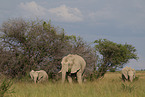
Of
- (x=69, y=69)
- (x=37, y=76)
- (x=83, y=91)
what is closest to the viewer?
(x=83, y=91)

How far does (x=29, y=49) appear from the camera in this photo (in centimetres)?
1664

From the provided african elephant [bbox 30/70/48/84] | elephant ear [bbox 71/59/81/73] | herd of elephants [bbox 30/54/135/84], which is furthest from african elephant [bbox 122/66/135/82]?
african elephant [bbox 30/70/48/84]

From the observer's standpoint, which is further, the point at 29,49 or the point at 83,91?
the point at 29,49

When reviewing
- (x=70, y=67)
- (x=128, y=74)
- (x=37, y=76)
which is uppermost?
(x=70, y=67)

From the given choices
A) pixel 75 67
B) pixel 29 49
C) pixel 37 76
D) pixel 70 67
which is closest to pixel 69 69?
pixel 70 67

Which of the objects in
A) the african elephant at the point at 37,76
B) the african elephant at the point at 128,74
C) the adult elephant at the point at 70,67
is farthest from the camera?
the african elephant at the point at 128,74

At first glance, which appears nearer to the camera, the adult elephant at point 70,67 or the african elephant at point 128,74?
the adult elephant at point 70,67

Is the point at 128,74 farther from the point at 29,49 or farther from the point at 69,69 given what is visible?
the point at 29,49

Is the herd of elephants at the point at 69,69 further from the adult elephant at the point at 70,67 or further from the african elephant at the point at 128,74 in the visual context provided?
the african elephant at the point at 128,74

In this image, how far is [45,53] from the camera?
659 inches

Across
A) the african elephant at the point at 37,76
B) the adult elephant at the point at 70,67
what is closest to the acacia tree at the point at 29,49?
the african elephant at the point at 37,76

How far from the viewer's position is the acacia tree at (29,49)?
645 inches

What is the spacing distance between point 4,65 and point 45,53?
3644 mm

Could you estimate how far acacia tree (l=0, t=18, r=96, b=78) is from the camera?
16391mm
